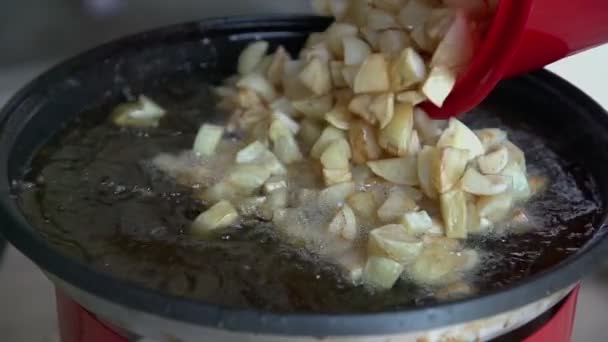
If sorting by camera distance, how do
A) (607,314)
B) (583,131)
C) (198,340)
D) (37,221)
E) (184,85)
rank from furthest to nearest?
1. (607,314)
2. (184,85)
3. (583,131)
4. (37,221)
5. (198,340)

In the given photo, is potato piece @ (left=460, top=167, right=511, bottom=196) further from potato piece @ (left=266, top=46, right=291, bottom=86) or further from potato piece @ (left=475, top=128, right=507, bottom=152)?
potato piece @ (left=266, top=46, right=291, bottom=86)

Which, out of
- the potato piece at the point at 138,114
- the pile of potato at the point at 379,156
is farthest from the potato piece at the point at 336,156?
the potato piece at the point at 138,114

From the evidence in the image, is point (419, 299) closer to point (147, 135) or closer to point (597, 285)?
point (147, 135)

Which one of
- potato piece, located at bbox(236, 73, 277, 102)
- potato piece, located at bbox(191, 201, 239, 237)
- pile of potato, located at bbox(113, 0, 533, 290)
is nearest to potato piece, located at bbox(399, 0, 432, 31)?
pile of potato, located at bbox(113, 0, 533, 290)

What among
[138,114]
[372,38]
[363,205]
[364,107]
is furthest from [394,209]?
[138,114]

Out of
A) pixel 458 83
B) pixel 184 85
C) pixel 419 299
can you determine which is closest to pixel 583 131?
pixel 458 83

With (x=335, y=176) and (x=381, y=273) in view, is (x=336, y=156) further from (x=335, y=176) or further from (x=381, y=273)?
(x=381, y=273)
